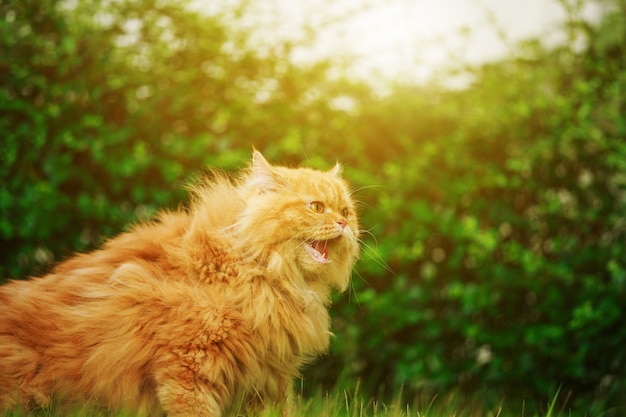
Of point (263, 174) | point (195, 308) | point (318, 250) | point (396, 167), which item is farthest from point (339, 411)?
point (396, 167)

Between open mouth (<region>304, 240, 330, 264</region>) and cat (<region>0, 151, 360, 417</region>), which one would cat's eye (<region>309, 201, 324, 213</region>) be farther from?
open mouth (<region>304, 240, 330, 264</region>)

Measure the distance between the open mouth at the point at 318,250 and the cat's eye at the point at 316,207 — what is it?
0.13 m

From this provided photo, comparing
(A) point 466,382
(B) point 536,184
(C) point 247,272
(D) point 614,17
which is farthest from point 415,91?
(C) point 247,272

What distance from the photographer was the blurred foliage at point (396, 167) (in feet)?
15.1

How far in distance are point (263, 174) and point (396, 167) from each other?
2335 millimetres

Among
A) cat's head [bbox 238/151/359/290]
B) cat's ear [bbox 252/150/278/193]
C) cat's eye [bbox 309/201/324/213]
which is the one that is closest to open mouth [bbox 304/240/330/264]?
cat's head [bbox 238/151/359/290]

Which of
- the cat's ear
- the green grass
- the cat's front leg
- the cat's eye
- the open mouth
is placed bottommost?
the green grass

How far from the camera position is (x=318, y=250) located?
2799mm

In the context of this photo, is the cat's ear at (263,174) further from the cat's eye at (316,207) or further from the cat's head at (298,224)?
the cat's eye at (316,207)

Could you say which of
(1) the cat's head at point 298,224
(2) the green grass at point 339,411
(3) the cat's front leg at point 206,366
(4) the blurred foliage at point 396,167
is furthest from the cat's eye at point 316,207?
(4) the blurred foliage at point 396,167

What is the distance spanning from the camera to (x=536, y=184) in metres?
5.24

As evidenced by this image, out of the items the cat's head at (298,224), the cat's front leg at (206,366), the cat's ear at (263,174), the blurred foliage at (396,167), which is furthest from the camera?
the blurred foliage at (396,167)

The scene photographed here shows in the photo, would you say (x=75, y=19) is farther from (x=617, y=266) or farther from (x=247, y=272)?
(x=617, y=266)

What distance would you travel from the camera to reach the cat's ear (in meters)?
2.85
